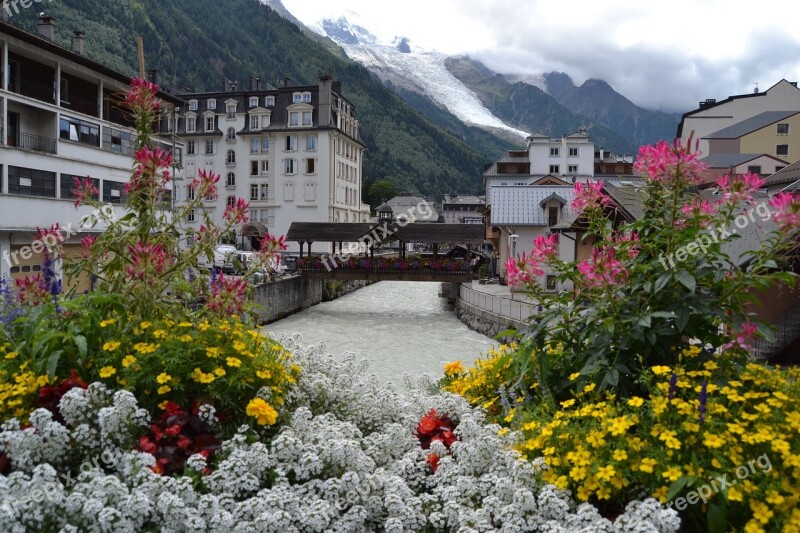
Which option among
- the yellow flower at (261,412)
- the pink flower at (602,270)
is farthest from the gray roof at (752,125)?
the yellow flower at (261,412)

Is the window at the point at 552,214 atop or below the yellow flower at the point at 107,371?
atop

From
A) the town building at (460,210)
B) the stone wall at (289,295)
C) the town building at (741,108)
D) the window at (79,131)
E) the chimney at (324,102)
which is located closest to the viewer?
the window at (79,131)

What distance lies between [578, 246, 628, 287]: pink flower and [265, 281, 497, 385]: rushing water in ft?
44.1

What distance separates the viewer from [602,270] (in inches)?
181

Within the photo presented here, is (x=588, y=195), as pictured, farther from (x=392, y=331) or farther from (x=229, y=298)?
(x=392, y=331)

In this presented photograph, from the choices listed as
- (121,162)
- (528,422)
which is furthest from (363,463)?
(121,162)


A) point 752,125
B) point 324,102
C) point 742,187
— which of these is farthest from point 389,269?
point 752,125

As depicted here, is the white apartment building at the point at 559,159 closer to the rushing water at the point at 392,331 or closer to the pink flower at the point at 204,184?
the rushing water at the point at 392,331

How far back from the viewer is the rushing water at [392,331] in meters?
24.2

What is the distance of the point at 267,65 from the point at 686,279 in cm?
19117

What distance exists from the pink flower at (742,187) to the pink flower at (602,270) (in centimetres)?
95

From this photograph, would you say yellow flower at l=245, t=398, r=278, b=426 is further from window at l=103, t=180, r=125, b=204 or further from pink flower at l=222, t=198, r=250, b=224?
window at l=103, t=180, r=125, b=204

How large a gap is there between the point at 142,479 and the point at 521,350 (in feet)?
9.68

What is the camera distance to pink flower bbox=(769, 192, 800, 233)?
14.2 ft
